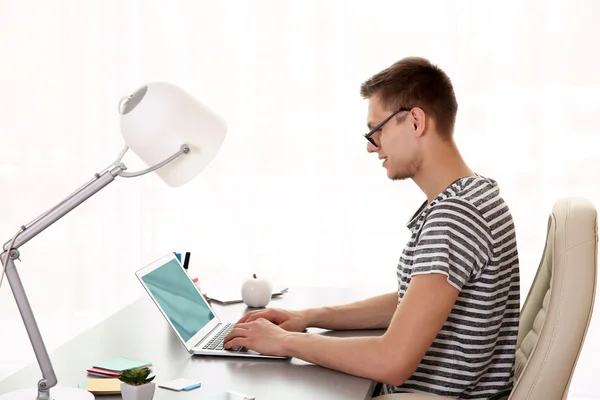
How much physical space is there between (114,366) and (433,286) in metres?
0.69

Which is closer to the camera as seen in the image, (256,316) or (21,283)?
(21,283)

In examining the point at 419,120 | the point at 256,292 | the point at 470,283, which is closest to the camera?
the point at 470,283

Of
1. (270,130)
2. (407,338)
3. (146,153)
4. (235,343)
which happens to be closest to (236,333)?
(235,343)

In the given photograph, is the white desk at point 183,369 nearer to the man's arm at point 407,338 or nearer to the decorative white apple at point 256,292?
the man's arm at point 407,338

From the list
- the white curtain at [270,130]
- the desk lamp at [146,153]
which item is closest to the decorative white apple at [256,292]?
the desk lamp at [146,153]

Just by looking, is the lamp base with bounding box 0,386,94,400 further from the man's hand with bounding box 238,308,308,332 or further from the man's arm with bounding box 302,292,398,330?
the man's arm with bounding box 302,292,398,330

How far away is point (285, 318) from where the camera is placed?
2035 millimetres

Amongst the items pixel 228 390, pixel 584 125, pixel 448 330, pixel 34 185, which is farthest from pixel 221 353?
pixel 34 185

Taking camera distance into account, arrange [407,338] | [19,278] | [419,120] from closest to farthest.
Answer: [19,278]
[407,338]
[419,120]

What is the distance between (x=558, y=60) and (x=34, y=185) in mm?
2685

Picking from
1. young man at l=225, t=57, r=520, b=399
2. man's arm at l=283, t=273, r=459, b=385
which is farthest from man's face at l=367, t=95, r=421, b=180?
man's arm at l=283, t=273, r=459, b=385

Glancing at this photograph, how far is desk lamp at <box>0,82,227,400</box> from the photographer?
1405mm

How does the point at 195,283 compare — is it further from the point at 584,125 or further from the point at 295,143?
the point at 584,125

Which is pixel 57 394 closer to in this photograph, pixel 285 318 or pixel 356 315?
pixel 285 318
